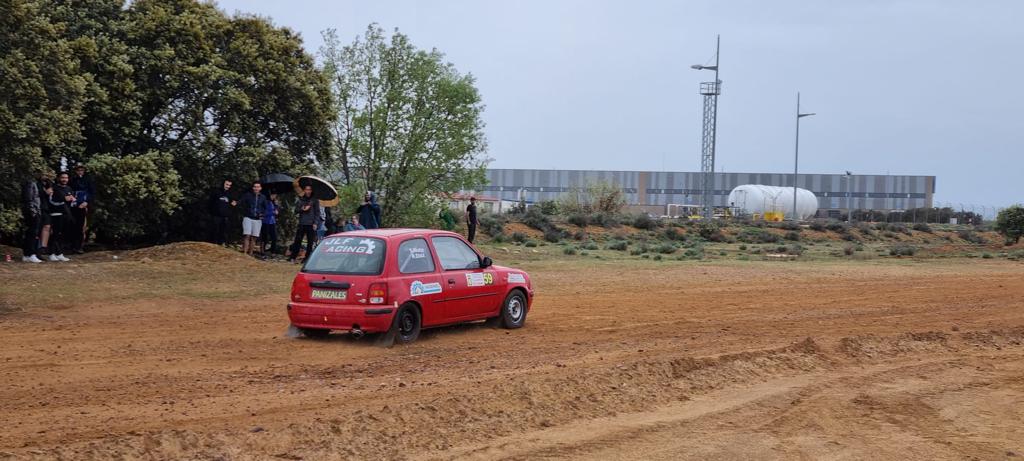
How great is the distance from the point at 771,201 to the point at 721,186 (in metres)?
25.3

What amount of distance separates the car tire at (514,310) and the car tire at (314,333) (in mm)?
2440

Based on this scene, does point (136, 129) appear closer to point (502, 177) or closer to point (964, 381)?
point (964, 381)

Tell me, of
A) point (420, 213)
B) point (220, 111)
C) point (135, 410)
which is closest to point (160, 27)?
point (220, 111)

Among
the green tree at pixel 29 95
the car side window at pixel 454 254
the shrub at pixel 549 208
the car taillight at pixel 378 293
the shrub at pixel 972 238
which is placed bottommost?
the shrub at pixel 972 238

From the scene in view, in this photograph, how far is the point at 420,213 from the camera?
3203cm

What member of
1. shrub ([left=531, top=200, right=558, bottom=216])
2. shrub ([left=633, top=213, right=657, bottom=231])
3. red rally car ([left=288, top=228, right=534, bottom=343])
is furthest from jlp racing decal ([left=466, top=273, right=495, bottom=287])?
shrub ([left=531, top=200, right=558, bottom=216])

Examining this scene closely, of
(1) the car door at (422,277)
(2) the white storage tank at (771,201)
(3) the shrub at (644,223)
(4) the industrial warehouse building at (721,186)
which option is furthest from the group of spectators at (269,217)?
(4) the industrial warehouse building at (721,186)

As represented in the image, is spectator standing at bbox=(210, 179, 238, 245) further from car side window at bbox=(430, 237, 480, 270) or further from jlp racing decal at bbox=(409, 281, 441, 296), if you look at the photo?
jlp racing decal at bbox=(409, 281, 441, 296)

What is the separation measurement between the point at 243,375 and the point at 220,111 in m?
16.4

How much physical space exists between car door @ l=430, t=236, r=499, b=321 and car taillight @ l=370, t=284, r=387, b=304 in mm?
1122

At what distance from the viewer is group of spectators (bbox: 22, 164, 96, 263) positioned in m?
19.3

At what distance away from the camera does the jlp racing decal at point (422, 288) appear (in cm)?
1217

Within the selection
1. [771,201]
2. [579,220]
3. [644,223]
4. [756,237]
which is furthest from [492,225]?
[771,201]

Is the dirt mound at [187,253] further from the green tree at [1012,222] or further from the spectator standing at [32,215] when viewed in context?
the green tree at [1012,222]
